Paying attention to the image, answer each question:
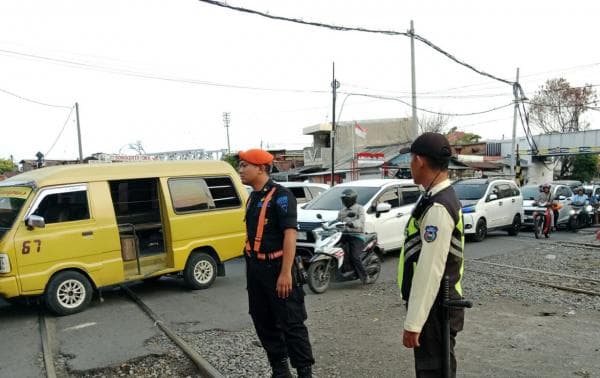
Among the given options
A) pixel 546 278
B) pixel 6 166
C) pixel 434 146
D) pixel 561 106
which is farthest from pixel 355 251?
pixel 6 166

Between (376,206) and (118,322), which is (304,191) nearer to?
(376,206)

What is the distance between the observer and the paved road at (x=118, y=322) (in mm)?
5090

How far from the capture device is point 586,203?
16688 millimetres

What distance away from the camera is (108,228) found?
704cm

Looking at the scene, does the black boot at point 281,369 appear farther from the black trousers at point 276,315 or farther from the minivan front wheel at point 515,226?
the minivan front wheel at point 515,226

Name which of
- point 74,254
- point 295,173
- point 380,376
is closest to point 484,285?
point 380,376

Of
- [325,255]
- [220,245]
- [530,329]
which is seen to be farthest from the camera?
[220,245]

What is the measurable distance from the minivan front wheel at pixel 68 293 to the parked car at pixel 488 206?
9489 mm

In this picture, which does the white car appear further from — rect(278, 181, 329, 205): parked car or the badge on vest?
the badge on vest

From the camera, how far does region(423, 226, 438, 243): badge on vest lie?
2.40 meters

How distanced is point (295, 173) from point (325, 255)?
2961cm

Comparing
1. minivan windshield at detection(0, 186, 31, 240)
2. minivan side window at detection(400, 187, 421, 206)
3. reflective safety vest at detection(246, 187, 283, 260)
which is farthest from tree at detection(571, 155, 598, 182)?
reflective safety vest at detection(246, 187, 283, 260)

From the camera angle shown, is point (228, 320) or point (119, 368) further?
point (228, 320)

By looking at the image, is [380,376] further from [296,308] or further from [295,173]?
[295,173]
